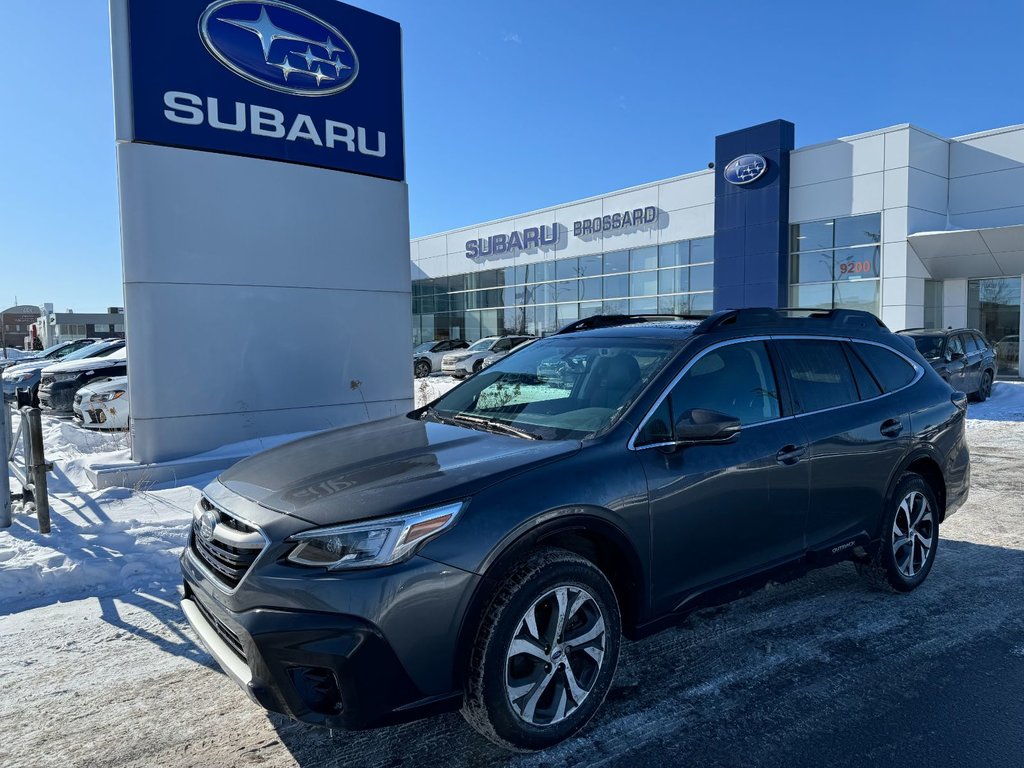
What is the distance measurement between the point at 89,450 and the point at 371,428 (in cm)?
740

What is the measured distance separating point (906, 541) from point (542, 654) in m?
2.96

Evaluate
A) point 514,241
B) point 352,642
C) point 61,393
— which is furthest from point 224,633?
point 514,241

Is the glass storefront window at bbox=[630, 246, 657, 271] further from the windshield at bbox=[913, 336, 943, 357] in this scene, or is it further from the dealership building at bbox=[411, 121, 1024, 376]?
the windshield at bbox=[913, 336, 943, 357]

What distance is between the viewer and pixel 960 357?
14500 millimetres

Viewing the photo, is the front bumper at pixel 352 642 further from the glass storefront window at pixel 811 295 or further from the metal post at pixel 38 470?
the glass storefront window at pixel 811 295

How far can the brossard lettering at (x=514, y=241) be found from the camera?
30766 millimetres

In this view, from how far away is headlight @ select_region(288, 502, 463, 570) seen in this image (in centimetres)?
250

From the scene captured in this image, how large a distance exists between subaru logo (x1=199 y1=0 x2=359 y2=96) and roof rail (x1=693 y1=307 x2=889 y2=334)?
699cm

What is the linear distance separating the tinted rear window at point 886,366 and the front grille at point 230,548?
3.77 m

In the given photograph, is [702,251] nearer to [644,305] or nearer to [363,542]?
[644,305]

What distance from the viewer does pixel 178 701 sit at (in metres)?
3.29

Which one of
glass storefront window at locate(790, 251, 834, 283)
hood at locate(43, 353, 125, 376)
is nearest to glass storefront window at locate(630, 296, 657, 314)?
glass storefront window at locate(790, 251, 834, 283)

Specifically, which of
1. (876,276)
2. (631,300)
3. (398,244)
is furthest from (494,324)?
(398,244)

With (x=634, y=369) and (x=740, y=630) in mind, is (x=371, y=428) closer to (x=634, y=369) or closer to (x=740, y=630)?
(x=634, y=369)
